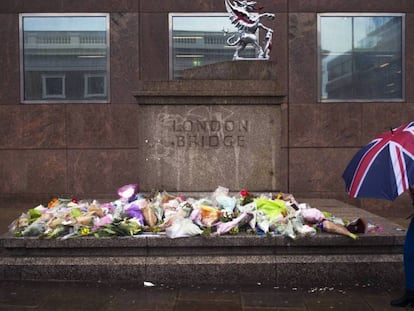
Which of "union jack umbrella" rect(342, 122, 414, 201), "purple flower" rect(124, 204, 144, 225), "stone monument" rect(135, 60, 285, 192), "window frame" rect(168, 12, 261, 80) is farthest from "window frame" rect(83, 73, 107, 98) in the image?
"union jack umbrella" rect(342, 122, 414, 201)

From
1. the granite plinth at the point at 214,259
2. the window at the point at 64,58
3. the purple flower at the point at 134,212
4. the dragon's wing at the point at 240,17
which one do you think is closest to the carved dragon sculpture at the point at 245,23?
the dragon's wing at the point at 240,17

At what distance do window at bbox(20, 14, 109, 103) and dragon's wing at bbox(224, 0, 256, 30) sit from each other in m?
4.73

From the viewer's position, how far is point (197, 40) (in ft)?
42.8

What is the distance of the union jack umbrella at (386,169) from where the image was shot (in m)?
4.84

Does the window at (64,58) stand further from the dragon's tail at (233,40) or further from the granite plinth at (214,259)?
the granite plinth at (214,259)

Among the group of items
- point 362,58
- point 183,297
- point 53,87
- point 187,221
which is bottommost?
point 183,297

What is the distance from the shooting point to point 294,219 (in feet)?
22.3

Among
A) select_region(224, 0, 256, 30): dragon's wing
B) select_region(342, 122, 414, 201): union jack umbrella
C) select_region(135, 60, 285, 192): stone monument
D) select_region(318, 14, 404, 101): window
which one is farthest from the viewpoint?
select_region(318, 14, 404, 101): window

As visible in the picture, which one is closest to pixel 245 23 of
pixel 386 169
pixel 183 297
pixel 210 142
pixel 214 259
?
pixel 210 142

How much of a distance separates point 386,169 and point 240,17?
4854mm

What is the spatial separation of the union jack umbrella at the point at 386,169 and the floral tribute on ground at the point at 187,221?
1.44m

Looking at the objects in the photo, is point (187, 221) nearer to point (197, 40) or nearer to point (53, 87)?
point (197, 40)

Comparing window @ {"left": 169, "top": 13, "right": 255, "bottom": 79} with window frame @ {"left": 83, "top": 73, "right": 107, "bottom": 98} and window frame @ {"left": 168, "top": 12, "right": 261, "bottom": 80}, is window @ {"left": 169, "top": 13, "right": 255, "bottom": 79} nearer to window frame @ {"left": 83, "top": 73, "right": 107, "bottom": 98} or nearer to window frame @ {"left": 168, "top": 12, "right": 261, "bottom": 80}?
window frame @ {"left": 168, "top": 12, "right": 261, "bottom": 80}

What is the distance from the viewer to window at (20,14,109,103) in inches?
512
